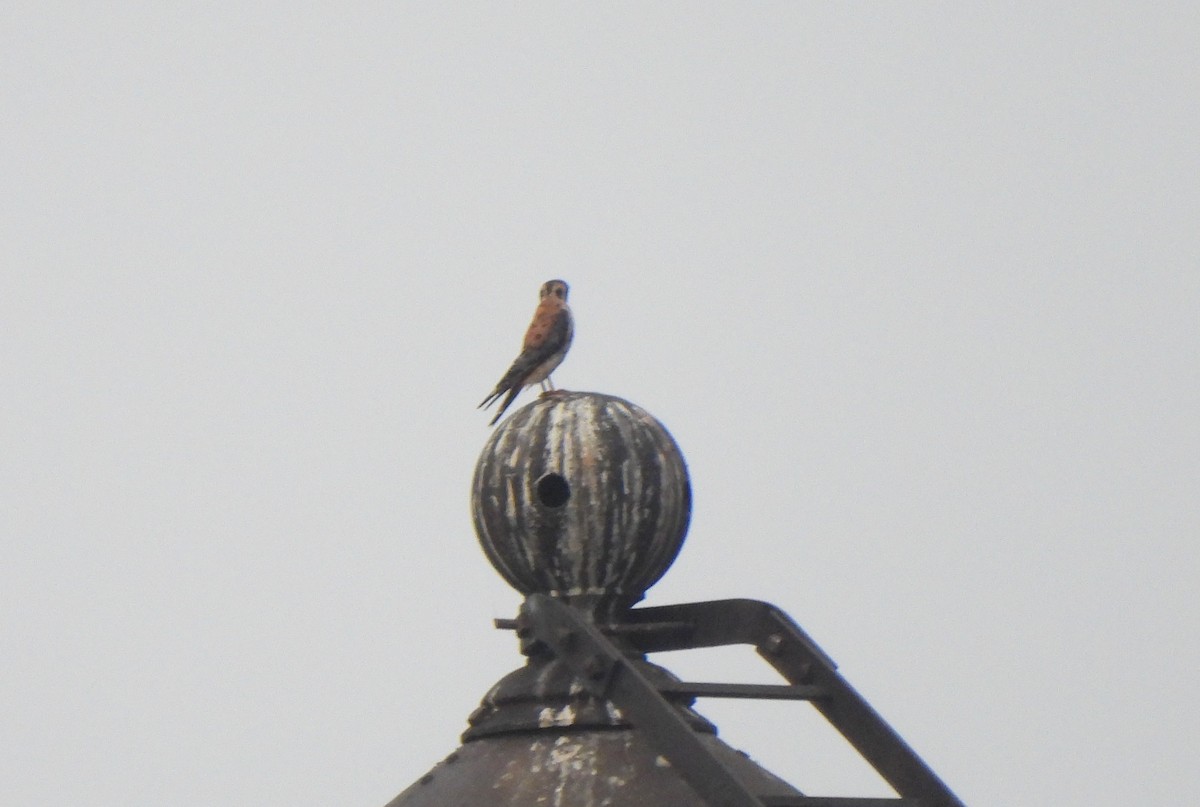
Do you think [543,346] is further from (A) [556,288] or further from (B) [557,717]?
(B) [557,717]

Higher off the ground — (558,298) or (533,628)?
(558,298)

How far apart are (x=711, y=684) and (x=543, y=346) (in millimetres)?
4675

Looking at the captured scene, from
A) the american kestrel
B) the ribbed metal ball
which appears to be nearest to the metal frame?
the ribbed metal ball

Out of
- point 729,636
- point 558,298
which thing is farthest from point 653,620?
point 558,298

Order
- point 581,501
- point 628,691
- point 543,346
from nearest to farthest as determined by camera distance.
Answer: point 628,691, point 581,501, point 543,346

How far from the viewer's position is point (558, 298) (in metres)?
9.38

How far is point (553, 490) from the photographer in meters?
4.89

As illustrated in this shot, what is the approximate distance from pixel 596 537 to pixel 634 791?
71 centimetres

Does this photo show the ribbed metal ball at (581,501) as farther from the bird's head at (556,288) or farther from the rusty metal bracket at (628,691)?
the bird's head at (556,288)

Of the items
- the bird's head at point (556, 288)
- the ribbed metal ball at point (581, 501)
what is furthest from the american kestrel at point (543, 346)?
the ribbed metal ball at point (581, 501)

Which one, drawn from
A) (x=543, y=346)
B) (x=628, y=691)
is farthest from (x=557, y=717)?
(x=543, y=346)

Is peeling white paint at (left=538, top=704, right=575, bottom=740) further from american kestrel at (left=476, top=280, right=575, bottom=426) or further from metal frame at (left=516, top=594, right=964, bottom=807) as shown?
american kestrel at (left=476, top=280, right=575, bottom=426)

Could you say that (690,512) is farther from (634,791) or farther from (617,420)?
(634,791)

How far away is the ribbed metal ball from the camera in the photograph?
4840 mm
